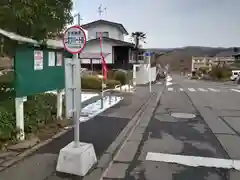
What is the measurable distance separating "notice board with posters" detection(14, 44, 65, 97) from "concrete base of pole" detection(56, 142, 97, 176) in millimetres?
1872

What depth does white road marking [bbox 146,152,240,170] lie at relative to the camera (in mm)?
5067

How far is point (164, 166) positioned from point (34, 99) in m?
3.65

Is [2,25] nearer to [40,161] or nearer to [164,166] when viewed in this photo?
[40,161]

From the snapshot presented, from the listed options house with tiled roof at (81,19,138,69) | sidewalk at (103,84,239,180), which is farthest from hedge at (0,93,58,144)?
house with tiled roof at (81,19,138,69)

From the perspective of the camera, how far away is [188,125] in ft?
28.4

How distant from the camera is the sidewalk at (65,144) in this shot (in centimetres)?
428

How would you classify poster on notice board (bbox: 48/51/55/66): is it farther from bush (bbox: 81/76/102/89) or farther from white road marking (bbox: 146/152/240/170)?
bush (bbox: 81/76/102/89)

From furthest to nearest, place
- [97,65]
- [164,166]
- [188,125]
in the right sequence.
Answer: [97,65], [188,125], [164,166]

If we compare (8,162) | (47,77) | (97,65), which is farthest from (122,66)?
(8,162)

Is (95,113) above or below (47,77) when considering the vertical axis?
below

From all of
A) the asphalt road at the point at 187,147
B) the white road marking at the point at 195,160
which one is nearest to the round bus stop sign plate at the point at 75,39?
the asphalt road at the point at 187,147

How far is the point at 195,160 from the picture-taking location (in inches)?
210

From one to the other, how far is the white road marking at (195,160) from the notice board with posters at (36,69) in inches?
116

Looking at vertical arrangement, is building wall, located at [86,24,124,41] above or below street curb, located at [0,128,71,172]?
above
